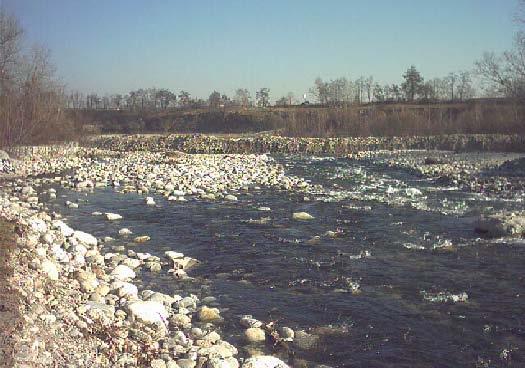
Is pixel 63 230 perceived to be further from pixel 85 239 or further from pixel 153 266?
pixel 153 266

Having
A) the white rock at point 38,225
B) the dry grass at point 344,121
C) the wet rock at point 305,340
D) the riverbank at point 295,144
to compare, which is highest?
the dry grass at point 344,121

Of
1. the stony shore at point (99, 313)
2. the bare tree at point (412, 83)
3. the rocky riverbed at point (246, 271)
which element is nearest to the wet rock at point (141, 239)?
the stony shore at point (99, 313)

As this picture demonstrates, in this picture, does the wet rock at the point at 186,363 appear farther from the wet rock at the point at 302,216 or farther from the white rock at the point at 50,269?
the wet rock at the point at 302,216

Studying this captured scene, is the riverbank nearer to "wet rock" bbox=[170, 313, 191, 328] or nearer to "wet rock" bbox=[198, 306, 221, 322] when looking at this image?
"wet rock" bbox=[198, 306, 221, 322]

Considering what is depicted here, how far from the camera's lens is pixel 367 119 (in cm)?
5009

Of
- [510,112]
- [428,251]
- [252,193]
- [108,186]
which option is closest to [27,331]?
[428,251]

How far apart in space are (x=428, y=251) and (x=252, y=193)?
7597mm

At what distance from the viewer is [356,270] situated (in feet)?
24.8

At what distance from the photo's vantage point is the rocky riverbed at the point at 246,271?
4.66 meters

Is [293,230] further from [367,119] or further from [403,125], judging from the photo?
[367,119]

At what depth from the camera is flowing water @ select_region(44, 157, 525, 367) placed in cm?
508

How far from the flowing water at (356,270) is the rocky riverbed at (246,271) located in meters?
0.03

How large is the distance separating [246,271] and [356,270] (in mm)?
1753

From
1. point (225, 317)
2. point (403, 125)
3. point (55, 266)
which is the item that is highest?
point (403, 125)
